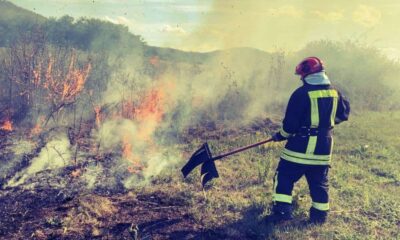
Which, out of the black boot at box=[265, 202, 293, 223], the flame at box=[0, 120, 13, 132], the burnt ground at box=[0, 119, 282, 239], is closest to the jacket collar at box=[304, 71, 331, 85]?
the black boot at box=[265, 202, 293, 223]

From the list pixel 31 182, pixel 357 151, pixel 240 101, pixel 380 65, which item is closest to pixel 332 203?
pixel 357 151

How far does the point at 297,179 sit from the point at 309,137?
672 mm

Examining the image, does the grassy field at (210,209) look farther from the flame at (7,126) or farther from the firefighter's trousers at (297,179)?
the flame at (7,126)

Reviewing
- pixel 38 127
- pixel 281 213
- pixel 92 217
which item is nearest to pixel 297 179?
pixel 281 213

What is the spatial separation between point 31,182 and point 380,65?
63.2 ft

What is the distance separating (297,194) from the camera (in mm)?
6086

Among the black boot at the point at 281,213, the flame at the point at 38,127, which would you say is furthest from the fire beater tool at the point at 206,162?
the flame at the point at 38,127

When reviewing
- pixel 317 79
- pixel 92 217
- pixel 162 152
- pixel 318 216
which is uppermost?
pixel 317 79

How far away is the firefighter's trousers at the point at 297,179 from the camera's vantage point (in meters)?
5.14

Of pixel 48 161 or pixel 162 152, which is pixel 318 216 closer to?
pixel 162 152

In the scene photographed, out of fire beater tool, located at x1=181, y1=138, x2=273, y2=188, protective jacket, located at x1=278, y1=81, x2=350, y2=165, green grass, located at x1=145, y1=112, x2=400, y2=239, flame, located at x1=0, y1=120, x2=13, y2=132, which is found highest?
protective jacket, located at x1=278, y1=81, x2=350, y2=165

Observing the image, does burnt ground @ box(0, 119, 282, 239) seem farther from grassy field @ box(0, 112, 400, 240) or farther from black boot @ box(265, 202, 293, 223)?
black boot @ box(265, 202, 293, 223)

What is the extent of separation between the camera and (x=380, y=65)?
771 inches

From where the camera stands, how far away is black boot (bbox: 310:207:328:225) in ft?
17.2
